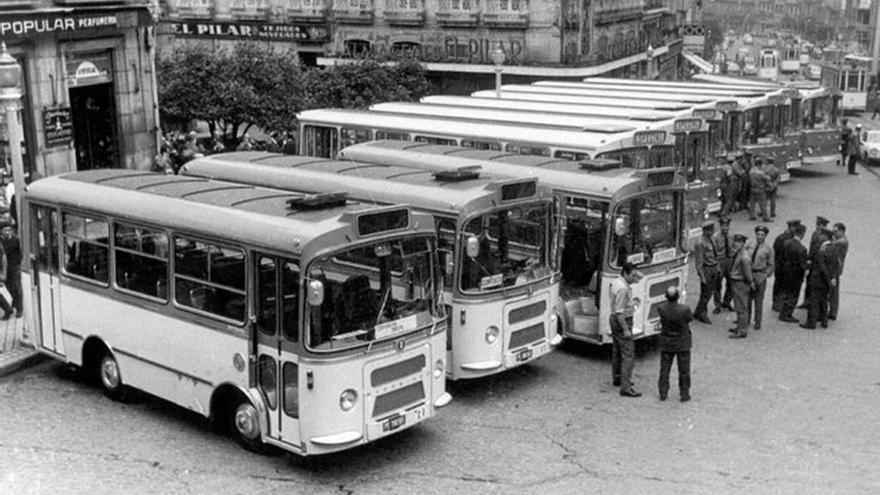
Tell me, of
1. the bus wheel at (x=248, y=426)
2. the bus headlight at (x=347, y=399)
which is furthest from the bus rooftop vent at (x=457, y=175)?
the bus wheel at (x=248, y=426)

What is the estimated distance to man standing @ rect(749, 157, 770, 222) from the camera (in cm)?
2622

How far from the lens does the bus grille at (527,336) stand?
13391mm

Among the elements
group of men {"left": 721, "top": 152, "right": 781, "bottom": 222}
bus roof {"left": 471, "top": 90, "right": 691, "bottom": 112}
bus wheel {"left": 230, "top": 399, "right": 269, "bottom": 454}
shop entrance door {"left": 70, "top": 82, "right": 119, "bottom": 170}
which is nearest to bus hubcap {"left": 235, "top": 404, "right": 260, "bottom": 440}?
bus wheel {"left": 230, "top": 399, "right": 269, "bottom": 454}

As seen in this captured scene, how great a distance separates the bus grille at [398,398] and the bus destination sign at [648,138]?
994 cm

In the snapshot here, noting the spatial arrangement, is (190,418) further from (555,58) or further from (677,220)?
(555,58)

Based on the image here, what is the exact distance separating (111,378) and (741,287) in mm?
9434

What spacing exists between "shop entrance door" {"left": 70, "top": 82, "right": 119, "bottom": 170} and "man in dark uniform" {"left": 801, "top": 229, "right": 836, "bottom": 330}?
59.0 ft

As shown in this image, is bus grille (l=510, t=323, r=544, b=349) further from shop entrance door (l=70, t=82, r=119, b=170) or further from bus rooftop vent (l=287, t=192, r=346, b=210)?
shop entrance door (l=70, t=82, r=119, b=170)

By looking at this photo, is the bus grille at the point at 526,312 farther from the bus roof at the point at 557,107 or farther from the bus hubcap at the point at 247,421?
the bus roof at the point at 557,107

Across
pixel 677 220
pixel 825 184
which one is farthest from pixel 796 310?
pixel 825 184

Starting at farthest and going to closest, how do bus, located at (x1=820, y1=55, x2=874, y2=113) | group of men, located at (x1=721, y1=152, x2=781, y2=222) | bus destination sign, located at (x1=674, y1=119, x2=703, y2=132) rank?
bus, located at (x1=820, y1=55, x2=874, y2=113), group of men, located at (x1=721, y1=152, x2=781, y2=222), bus destination sign, located at (x1=674, y1=119, x2=703, y2=132)

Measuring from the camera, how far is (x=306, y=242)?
10266 millimetres

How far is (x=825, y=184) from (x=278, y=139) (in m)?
17.4

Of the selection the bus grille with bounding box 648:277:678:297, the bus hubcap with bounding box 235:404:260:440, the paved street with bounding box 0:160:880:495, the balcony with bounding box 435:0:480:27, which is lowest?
the paved street with bounding box 0:160:880:495
